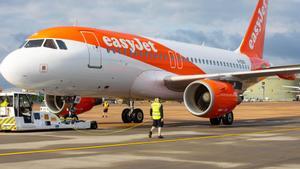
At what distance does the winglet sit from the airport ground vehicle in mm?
15412

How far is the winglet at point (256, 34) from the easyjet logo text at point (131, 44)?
1092cm

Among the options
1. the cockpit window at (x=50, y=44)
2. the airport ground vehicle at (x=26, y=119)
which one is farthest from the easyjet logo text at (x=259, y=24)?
the cockpit window at (x=50, y=44)

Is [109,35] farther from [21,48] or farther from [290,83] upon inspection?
[290,83]

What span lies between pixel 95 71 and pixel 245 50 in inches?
607

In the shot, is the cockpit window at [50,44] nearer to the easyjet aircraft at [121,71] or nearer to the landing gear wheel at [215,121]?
the easyjet aircraft at [121,71]

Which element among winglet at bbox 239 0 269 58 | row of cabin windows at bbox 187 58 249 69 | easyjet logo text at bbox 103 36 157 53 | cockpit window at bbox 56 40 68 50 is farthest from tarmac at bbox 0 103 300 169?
winglet at bbox 239 0 269 58

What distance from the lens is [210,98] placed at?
822 inches

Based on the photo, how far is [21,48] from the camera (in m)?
19.1

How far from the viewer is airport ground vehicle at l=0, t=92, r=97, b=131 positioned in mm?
19703

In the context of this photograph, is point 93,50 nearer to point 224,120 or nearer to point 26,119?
point 26,119

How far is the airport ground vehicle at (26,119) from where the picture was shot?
19703 millimetres

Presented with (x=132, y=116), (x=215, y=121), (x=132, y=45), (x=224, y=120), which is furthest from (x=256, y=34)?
(x=132, y=45)

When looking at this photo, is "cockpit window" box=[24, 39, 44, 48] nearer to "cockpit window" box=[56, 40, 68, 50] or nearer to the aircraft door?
"cockpit window" box=[56, 40, 68, 50]

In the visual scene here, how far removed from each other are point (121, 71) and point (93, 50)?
1.84m
